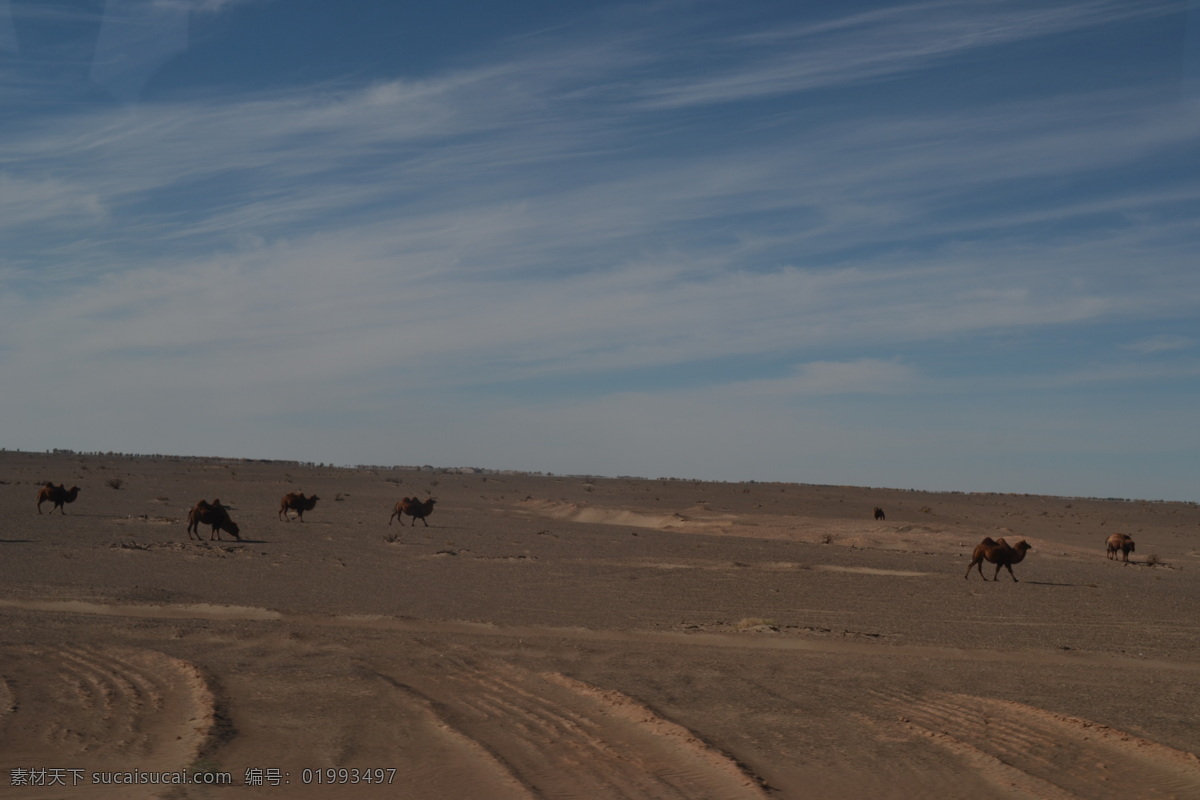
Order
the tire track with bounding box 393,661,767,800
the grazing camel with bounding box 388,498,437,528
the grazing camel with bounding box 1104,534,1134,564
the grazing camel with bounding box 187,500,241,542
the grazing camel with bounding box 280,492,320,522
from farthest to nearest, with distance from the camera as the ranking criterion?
the grazing camel with bounding box 388,498,437,528
the grazing camel with bounding box 280,492,320,522
the grazing camel with bounding box 1104,534,1134,564
the grazing camel with bounding box 187,500,241,542
the tire track with bounding box 393,661,767,800

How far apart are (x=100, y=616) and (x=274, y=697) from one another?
6.50 meters

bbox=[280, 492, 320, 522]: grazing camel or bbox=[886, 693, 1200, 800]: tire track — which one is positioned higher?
bbox=[280, 492, 320, 522]: grazing camel

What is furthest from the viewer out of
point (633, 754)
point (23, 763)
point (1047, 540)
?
point (1047, 540)

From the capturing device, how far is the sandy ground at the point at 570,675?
870cm

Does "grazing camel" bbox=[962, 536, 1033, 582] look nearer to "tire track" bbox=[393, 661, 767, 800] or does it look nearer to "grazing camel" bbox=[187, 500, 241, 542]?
"tire track" bbox=[393, 661, 767, 800]

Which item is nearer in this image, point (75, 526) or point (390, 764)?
point (390, 764)

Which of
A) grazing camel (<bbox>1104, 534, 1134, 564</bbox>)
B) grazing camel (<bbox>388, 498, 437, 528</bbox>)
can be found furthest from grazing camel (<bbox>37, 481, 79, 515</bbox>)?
grazing camel (<bbox>1104, 534, 1134, 564</bbox>)

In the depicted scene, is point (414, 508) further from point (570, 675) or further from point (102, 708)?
point (102, 708)

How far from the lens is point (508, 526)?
41.2m

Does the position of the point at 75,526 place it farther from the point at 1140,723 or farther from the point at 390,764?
the point at 1140,723

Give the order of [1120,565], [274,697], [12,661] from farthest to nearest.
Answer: [1120,565], [12,661], [274,697]

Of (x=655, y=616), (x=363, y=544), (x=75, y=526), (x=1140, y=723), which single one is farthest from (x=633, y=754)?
Result: (x=75, y=526)

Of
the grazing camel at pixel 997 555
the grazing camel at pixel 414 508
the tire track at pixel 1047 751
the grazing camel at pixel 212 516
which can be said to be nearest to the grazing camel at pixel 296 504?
the grazing camel at pixel 414 508

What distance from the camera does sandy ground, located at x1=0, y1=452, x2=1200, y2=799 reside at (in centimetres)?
870
